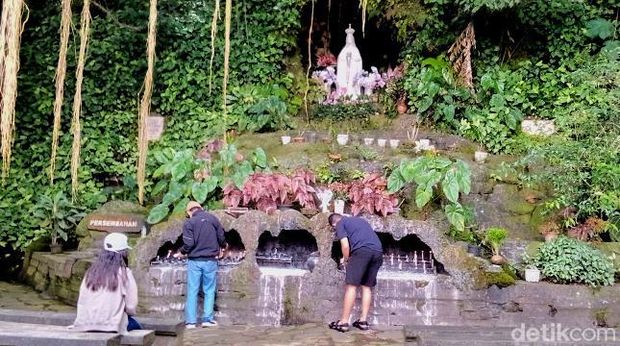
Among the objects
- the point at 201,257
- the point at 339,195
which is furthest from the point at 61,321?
the point at 339,195

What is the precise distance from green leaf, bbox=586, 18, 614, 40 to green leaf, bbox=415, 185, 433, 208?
5.16 meters

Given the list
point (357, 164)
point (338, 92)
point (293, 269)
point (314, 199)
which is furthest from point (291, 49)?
point (293, 269)

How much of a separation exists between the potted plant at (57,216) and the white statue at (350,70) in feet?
16.9

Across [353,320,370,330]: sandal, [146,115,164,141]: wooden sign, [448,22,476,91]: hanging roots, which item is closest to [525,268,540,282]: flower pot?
[353,320,370,330]: sandal

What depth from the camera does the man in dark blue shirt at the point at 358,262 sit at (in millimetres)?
6055

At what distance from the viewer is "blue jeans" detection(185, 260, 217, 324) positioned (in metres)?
6.20

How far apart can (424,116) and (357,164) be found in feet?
8.40

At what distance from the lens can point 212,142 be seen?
980 centimetres

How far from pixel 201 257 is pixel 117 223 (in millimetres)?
3135

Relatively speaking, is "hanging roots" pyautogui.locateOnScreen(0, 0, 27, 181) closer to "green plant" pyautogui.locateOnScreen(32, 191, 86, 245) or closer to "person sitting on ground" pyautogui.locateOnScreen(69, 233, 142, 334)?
"green plant" pyautogui.locateOnScreen(32, 191, 86, 245)

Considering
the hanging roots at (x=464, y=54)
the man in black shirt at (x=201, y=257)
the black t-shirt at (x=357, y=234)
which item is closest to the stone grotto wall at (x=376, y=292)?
the man in black shirt at (x=201, y=257)

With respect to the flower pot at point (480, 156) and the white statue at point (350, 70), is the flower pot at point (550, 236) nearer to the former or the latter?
the flower pot at point (480, 156)

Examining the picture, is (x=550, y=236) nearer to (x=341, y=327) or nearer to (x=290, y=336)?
(x=341, y=327)

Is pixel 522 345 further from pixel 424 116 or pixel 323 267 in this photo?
pixel 424 116
